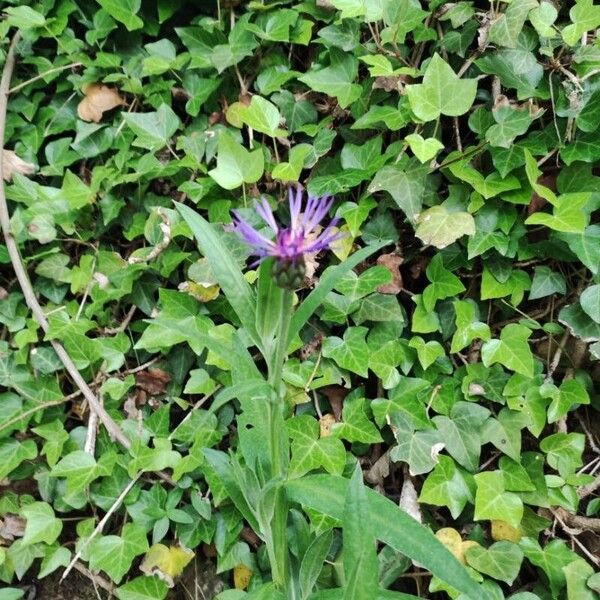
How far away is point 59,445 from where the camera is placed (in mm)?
1382

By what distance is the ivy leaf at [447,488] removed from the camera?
44.2 inches

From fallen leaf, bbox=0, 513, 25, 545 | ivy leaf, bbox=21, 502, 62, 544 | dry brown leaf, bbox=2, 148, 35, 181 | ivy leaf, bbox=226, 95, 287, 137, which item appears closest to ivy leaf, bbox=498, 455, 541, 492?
ivy leaf, bbox=226, 95, 287, 137

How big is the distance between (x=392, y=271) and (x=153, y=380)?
58 centimetres

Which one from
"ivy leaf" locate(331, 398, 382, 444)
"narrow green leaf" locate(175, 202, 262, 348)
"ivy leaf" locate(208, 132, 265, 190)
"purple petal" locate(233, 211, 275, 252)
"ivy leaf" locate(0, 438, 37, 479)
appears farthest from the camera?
"ivy leaf" locate(0, 438, 37, 479)

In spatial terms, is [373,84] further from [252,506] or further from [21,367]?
[21,367]

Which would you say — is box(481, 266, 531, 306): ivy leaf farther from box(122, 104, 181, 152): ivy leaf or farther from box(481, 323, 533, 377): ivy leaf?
box(122, 104, 181, 152): ivy leaf

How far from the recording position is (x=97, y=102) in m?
1.55

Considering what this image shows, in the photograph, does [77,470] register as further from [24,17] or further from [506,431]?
[24,17]

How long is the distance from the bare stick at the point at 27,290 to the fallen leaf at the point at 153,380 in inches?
4.0

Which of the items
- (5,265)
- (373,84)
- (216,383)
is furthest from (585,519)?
(5,265)

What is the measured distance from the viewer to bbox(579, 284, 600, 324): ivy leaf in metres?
1.10

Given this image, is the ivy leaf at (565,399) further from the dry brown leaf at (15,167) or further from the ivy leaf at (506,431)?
the dry brown leaf at (15,167)

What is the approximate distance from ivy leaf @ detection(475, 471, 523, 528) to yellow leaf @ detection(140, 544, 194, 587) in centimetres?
58

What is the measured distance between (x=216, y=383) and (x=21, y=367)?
0.52 metres
